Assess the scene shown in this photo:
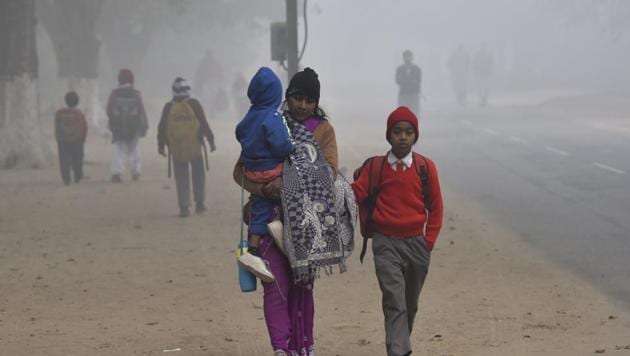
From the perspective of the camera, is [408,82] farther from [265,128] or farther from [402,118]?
[265,128]

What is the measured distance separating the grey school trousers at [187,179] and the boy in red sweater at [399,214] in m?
7.74

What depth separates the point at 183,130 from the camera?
546 inches

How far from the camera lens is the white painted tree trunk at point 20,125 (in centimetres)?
2062

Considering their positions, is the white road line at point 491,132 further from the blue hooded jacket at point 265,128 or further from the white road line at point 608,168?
the blue hooded jacket at point 265,128

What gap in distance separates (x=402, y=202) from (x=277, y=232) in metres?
0.72

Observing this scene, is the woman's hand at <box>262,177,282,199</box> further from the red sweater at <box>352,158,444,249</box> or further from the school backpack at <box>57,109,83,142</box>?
the school backpack at <box>57,109,83,142</box>

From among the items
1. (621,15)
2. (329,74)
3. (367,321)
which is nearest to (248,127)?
(367,321)

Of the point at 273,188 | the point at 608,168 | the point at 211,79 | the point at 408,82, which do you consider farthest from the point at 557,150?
the point at 211,79

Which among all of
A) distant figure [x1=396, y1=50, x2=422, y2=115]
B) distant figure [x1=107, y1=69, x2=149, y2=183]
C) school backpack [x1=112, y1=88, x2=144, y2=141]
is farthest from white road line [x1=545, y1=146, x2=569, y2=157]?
school backpack [x1=112, y1=88, x2=144, y2=141]

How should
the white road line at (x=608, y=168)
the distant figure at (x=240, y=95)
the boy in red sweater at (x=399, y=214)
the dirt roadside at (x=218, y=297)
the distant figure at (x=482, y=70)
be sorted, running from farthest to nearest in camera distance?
1. the distant figure at (x=482, y=70)
2. the distant figure at (x=240, y=95)
3. the white road line at (x=608, y=168)
4. the dirt roadside at (x=218, y=297)
5. the boy in red sweater at (x=399, y=214)

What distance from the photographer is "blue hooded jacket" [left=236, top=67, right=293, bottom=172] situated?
613cm

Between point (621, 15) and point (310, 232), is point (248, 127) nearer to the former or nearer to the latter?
point (310, 232)

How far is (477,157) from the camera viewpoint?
23188 millimetres

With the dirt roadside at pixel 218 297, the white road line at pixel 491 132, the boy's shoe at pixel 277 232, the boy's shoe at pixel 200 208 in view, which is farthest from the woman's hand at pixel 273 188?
the white road line at pixel 491 132
